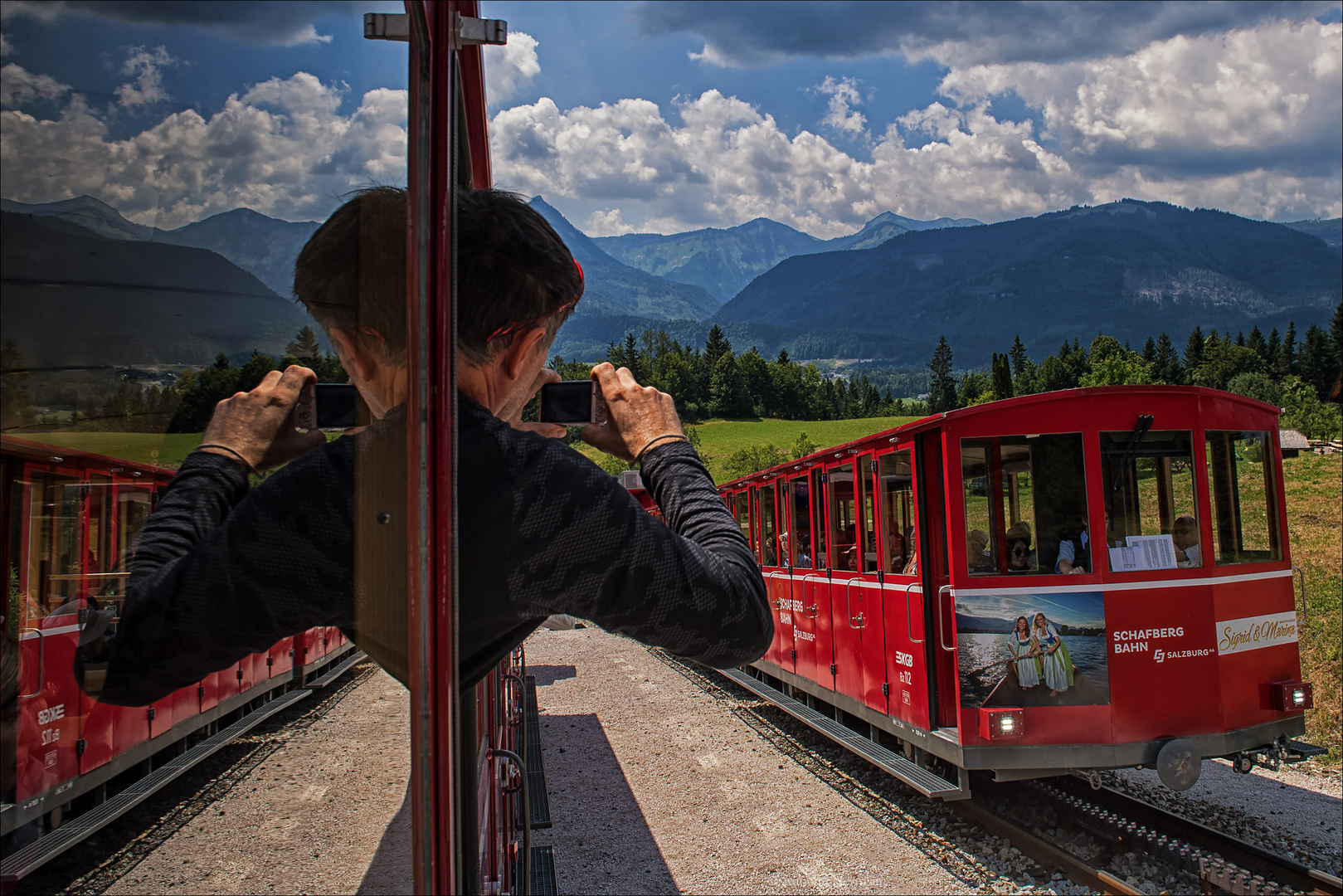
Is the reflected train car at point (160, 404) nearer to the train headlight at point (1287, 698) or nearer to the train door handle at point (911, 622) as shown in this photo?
the train door handle at point (911, 622)

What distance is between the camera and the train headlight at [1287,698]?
691 centimetres

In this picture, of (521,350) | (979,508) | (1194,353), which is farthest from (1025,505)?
(1194,353)

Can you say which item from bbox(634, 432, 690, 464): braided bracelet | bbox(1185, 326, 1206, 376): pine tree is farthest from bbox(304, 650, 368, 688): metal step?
bbox(1185, 326, 1206, 376): pine tree

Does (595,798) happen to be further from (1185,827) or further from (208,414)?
(208,414)

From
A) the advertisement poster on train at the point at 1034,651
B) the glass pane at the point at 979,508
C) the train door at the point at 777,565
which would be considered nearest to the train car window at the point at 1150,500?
the advertisement poster on train at the point at 1034,651

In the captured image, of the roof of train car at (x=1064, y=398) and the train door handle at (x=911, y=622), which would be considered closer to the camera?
the roof of train car at (x=1064, y=398)

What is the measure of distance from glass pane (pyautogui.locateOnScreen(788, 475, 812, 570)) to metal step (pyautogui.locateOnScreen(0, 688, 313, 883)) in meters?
9.34

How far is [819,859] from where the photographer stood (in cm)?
660

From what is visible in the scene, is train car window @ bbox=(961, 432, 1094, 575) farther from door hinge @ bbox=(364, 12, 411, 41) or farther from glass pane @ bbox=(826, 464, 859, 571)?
door hinge @ bbox=(364, 12, 411, 41)

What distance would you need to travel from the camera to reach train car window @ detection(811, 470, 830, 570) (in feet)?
30.8

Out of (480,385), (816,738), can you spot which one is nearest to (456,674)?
(480,385)

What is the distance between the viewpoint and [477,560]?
1125 millimetres

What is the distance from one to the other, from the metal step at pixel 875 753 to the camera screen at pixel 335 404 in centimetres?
604

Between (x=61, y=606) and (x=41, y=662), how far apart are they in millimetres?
74
